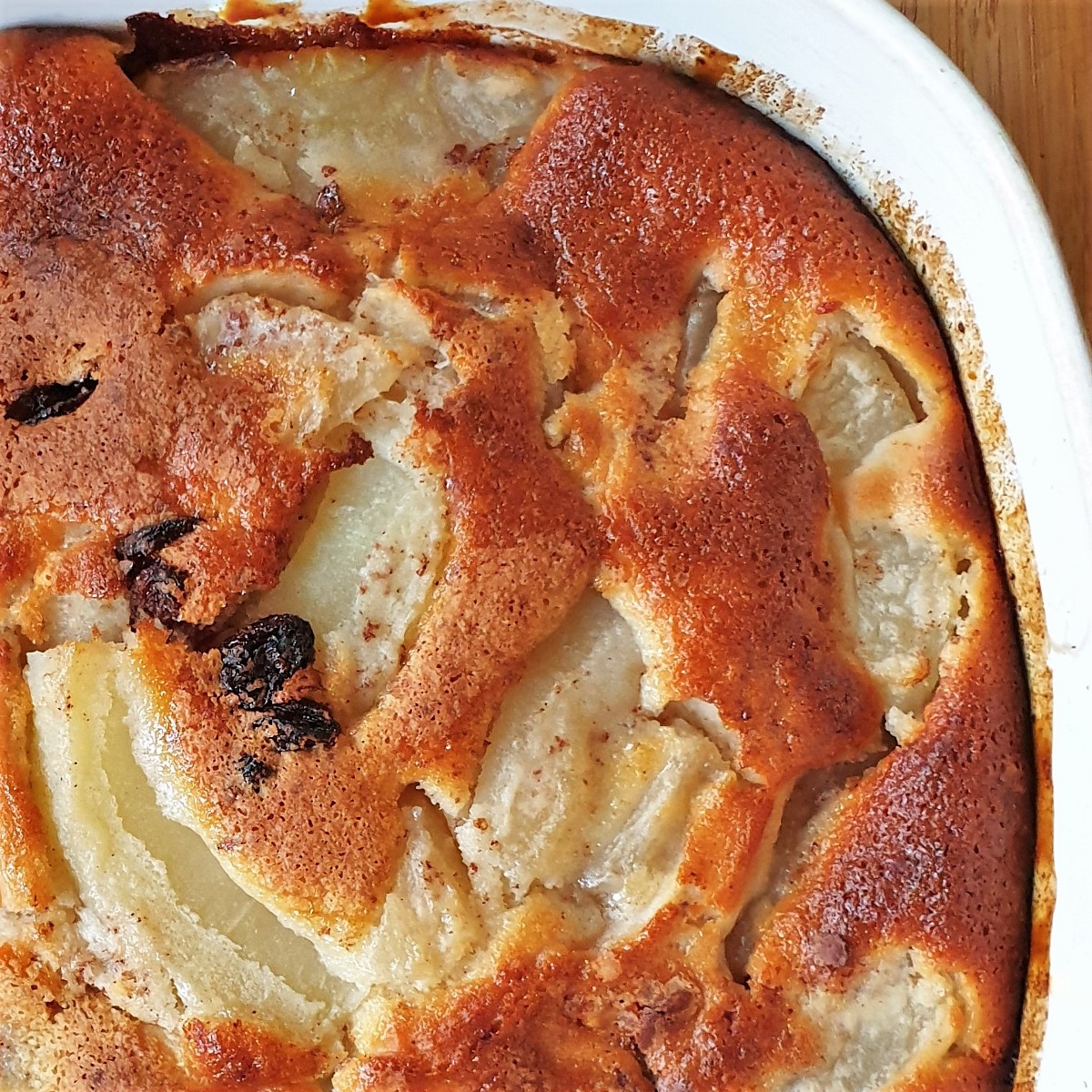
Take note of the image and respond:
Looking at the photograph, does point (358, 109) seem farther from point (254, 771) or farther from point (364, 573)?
point (254, 771)

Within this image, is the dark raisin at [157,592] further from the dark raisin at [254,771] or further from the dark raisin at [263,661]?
the dark raisin at [254,771]

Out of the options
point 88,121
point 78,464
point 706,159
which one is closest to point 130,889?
point 78,464

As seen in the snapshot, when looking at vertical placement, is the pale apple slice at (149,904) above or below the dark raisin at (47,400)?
below

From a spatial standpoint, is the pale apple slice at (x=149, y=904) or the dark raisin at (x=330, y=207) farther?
the dark raisin at (x=330, y=207)

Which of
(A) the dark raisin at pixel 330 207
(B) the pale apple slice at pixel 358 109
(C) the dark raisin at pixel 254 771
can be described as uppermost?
(B) the pale apple slice at pixel 358 109

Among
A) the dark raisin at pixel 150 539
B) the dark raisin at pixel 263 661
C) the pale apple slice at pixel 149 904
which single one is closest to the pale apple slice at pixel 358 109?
the dark raisin at pixel 150 539

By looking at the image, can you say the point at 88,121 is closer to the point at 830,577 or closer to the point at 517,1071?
the point at 830,577

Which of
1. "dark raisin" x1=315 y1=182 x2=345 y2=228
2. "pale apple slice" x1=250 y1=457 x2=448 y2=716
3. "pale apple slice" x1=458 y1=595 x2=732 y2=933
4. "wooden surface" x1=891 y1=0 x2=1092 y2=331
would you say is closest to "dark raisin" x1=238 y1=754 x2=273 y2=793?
"pale apple slice" x1=250 y1=457 x2=448 y2=716
